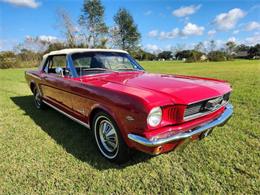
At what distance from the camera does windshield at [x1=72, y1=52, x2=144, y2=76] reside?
370 centimetres

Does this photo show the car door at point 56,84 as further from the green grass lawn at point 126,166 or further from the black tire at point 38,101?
the green grass lawn at point 126,166

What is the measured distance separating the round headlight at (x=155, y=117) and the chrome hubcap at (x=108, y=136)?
75 centimetres

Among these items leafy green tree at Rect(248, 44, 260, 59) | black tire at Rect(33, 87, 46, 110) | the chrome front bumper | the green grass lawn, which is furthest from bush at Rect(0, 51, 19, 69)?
leafy green tree at Rect(248, 44, 260, 59)

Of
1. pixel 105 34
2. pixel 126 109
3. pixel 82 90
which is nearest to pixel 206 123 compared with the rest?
pixel 126 109

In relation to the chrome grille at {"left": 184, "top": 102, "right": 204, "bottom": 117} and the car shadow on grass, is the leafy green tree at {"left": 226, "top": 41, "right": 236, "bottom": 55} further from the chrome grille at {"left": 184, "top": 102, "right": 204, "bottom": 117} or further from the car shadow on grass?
the chrome grille at {"left": 184, "top": 102, "right": 204, "bottom": 117}

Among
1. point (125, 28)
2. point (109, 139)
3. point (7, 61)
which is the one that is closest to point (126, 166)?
point (109, 139)

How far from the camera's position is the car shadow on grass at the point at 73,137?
291cm

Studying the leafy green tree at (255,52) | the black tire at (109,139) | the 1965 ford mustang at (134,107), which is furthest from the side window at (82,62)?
the leafy green tree at (255,52)

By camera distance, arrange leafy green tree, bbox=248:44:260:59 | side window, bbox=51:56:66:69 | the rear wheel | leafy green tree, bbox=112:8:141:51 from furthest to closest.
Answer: leafy green tree, bbox=248:44:260:59 → leafy green tree, bbox=112:8:141:51 → the rear wheel → side window, bbox=51:56:66:69

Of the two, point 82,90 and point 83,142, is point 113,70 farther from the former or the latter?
point 83,142

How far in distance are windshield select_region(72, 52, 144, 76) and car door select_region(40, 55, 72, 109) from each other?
0.93ft

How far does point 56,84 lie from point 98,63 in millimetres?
984

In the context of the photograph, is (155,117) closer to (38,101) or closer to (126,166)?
(126,166)

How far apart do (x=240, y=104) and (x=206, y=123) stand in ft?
10.8
